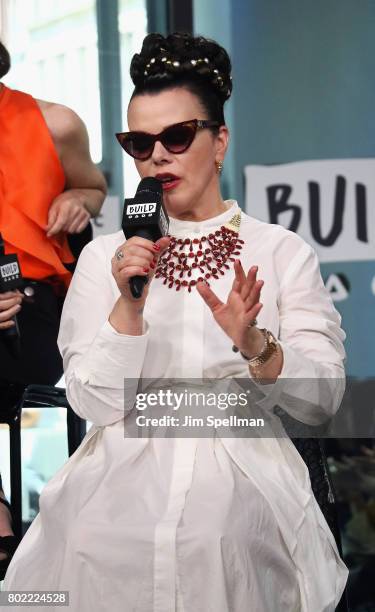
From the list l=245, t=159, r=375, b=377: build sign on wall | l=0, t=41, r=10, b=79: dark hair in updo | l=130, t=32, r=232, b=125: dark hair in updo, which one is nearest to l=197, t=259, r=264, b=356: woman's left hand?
l=130, t=32, r=232, b=125: dark hair in updo

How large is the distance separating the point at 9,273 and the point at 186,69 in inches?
22.3

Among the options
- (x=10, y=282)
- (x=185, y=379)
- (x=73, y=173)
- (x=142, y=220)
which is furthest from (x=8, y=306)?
(x=142, y=220)

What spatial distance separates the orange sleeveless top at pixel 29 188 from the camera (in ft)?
8.04

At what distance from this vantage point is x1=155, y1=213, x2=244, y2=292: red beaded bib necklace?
82.1 inches

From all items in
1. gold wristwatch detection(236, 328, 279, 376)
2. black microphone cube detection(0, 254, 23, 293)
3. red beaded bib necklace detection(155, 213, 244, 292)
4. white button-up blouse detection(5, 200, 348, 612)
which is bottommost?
white button-up blouse detection(5, 200, 348, 612)

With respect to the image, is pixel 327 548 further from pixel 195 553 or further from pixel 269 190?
pixel 269 190

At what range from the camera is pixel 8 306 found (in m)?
2.32

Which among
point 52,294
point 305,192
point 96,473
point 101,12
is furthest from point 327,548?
point 101,12

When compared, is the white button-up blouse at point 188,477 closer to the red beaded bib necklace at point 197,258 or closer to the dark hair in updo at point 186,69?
the red beaded bib necklace at point 197,258

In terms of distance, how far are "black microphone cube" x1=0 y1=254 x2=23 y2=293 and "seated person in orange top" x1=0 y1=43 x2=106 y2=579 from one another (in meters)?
0.10

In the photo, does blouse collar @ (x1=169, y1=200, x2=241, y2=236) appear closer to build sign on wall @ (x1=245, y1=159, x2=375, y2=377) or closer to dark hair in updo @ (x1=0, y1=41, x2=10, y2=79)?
dark hair in updo @ (x1=0, y1=41, x2=10, y2=79)

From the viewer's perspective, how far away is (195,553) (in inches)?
68.2

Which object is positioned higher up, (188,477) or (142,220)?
(142,220)

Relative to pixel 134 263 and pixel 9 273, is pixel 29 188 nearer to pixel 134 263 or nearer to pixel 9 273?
pixel 9 273
